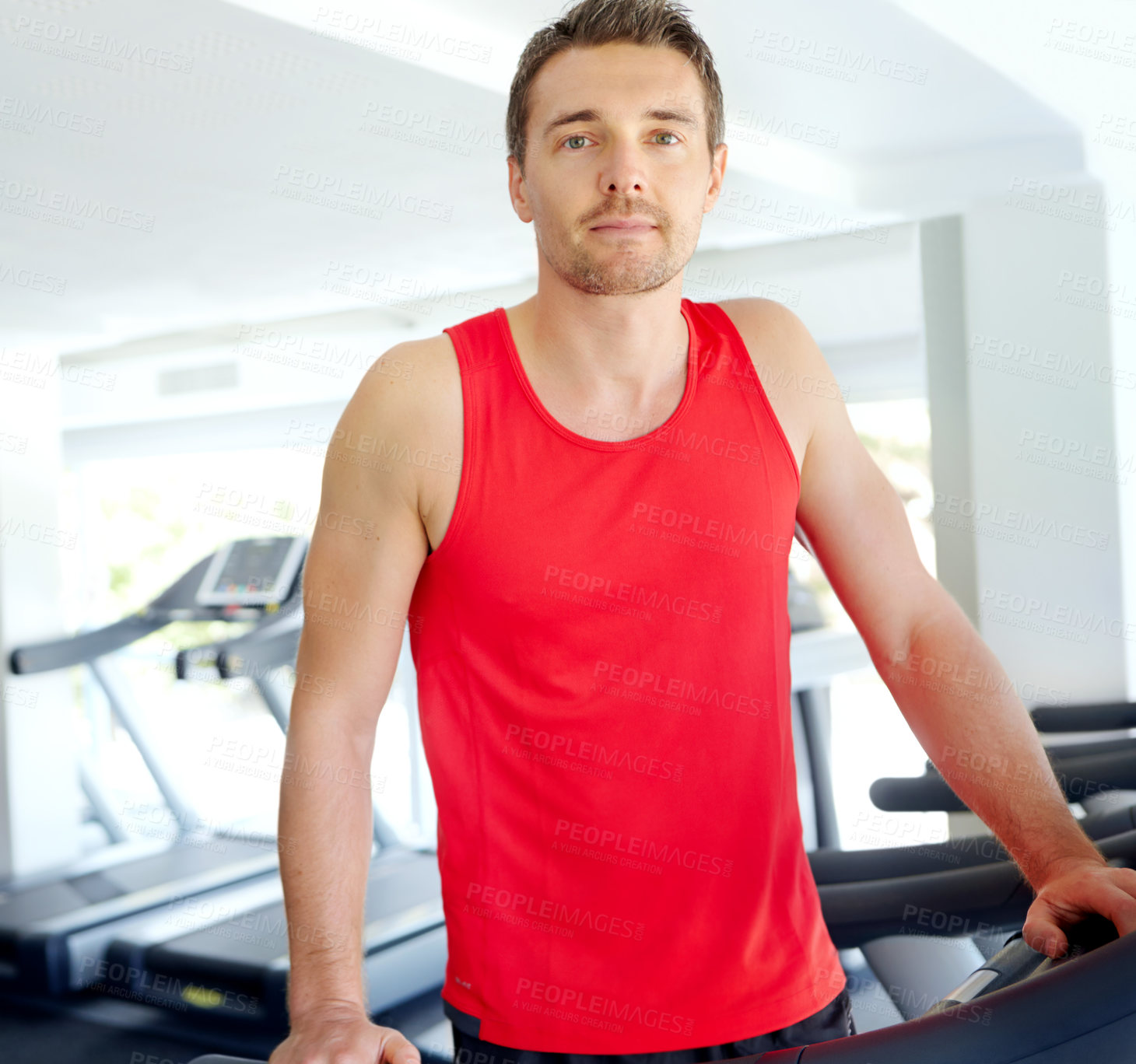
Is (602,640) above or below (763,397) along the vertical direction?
below

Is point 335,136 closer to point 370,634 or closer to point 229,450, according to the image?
point 370,634

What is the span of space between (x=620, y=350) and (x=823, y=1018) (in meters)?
0.76

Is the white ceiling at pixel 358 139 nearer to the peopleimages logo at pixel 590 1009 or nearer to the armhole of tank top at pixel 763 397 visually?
the armhole of tank top at pixel 763 397

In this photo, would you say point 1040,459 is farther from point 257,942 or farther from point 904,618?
point 257,942

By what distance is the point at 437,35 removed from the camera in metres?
2.14

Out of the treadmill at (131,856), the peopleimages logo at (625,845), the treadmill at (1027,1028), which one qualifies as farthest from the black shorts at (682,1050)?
the treadmill at (131,856)

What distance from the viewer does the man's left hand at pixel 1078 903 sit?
0.89 metres

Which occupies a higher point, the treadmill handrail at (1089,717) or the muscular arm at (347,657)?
the muscular arm at (347,657)

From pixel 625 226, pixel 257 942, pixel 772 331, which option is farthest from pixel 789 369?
pixel 257 942

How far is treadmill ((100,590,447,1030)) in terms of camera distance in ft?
9.89

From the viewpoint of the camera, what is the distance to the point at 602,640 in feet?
3.68

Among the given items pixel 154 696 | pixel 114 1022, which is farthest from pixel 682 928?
pixel 154 696

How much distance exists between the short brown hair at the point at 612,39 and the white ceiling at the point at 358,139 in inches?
32.9

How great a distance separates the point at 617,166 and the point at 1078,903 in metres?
0.82
